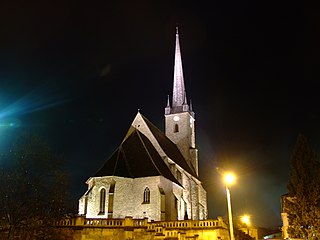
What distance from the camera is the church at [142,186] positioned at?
31.4 metres

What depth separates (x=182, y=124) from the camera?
50094 millimetres

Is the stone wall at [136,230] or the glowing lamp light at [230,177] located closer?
the glowing lamp light at [230,177]

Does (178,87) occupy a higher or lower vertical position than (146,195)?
higher

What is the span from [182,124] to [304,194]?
28456 millimetres

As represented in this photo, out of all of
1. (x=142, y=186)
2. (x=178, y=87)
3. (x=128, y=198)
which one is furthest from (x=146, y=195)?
(x=178, y=87)

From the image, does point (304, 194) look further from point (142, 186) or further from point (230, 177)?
point (142, 186)

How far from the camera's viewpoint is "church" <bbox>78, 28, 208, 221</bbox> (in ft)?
103

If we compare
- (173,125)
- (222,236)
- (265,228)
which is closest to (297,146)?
(222,236)

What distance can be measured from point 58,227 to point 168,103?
111 ft

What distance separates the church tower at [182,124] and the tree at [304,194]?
2575 cm

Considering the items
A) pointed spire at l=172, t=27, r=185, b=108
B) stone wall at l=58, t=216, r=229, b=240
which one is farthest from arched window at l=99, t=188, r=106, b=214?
pointed spire at l=172, t=27, r=185, b=108

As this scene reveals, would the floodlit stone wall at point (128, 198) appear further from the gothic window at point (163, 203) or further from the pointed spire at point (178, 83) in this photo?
the pointed spire at point (178, 83)

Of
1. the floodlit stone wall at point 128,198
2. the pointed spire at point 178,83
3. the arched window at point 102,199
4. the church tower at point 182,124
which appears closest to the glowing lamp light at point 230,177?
the floodlit stone wall at point 128,198

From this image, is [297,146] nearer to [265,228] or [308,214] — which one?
[308,214]
